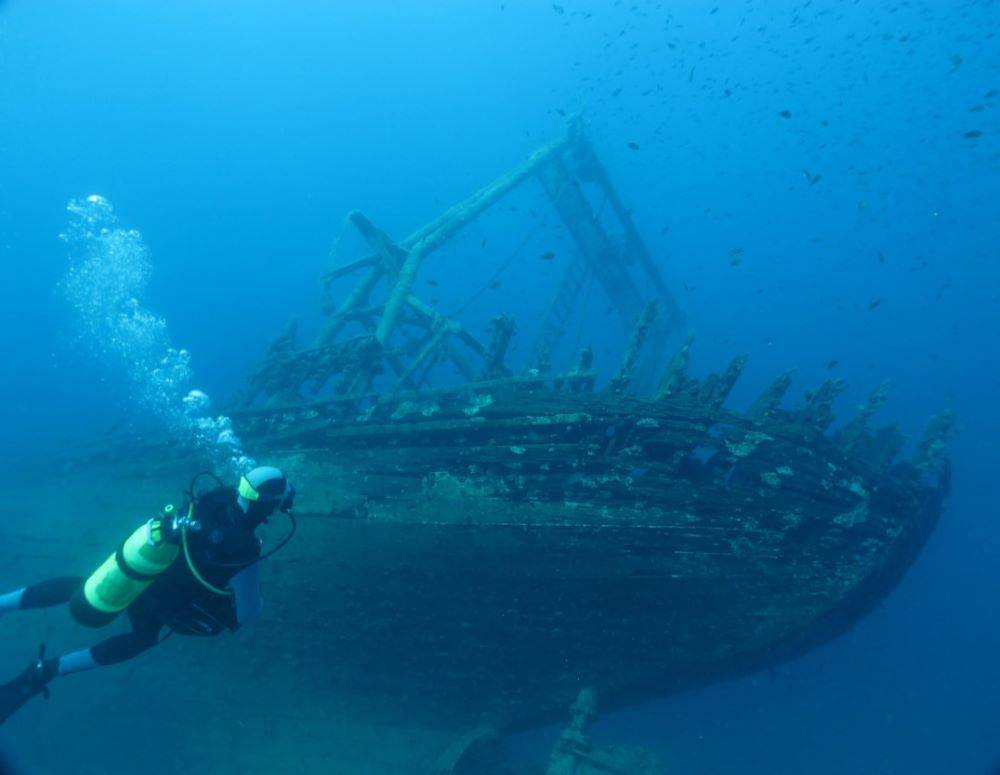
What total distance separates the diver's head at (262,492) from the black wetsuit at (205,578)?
97mm

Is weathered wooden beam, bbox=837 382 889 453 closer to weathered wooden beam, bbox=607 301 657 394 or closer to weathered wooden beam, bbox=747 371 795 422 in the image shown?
weathered wooden beam, bbox=747 371 795 422

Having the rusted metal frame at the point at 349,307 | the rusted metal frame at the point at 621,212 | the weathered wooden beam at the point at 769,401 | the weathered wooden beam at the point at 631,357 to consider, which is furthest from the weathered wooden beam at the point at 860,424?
the rusted metal frame at the point at 621,212

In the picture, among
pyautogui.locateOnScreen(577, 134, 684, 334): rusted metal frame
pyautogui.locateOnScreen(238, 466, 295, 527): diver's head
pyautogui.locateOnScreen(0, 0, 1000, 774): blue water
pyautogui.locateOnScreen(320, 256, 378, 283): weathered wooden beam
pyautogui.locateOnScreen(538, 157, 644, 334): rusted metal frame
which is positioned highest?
pyautogui.locateOnScreen(0, 0, 1000, 774): blue water

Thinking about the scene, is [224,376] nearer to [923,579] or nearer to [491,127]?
[923,579]

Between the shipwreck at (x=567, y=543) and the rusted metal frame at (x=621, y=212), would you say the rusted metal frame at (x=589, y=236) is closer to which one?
the rusted metal frame at (x=621, y=212)

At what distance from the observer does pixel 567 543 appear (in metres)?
5.47

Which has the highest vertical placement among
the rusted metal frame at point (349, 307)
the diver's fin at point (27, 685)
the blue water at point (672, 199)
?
the blue water at point (672, 199)

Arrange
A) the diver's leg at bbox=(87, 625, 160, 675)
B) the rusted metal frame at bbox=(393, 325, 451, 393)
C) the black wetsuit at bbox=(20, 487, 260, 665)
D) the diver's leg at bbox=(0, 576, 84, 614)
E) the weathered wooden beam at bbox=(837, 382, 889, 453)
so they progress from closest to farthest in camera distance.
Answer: the black wetsuit at bbox=(20, 487, 260, 665) → the diver's leg at bbox=(87, 625, 160, 675) → the diver's leg at bbox=(0, 576, 84, 614) → the weathered wooden beam at bbox=(837, 382, 889, 453) → the rusted metal frame at bbox=(393, 325, 451, 393)

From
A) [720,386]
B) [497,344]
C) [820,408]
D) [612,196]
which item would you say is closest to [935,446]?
[820,408]

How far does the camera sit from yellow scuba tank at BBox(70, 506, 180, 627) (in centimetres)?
376

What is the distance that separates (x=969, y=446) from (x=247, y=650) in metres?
56.0

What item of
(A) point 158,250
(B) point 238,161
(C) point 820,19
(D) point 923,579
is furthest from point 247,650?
(C) point 820,19

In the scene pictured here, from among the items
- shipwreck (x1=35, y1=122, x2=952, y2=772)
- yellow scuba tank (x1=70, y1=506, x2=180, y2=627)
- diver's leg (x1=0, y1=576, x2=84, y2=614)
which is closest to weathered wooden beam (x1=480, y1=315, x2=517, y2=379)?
shipwreck (x1=35, y1=122, x2=952, y2=772)

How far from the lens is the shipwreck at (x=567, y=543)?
529 cm
